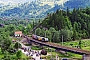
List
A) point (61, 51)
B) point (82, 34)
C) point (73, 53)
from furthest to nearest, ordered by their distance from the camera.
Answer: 1. point (82, 34)
2. point (61, 51)
3. point (73, 53)

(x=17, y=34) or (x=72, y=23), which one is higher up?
(x=72, y=23)

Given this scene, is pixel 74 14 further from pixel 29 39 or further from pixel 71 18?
pixel 29 39

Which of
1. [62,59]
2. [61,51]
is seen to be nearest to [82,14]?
[61,51]

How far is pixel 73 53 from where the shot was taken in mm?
63312

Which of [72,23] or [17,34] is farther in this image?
[17,34]

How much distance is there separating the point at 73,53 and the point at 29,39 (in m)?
25.0

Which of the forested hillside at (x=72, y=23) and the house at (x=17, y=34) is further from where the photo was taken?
the house at (x=17, y=34)

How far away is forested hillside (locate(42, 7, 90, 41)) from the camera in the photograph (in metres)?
83.1

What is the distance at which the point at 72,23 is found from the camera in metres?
91.9

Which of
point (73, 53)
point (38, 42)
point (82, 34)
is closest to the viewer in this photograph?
point (73, 53)

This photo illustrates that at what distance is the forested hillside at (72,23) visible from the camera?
273ft

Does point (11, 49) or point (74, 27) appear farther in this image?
point (74, 27)

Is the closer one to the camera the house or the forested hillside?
the forested hillside

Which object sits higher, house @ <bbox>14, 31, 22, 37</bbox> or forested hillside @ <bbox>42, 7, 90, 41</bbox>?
forested hillside @ <bbox>42, 7, 90, 41</bbox>
